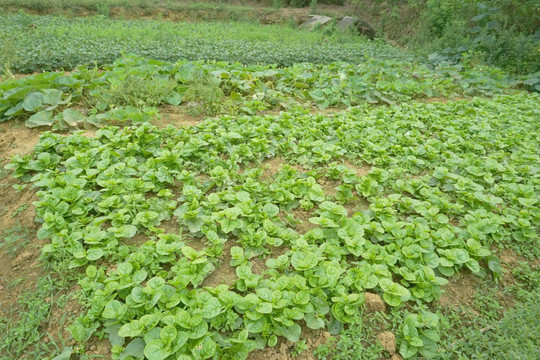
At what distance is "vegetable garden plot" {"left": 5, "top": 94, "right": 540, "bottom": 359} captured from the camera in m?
2.00

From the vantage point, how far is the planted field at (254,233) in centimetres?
200

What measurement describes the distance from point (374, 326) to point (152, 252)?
1591 millimetres

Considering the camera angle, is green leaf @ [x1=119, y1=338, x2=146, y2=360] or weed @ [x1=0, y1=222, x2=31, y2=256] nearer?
green leaf @ [x1=119, y1=338, x2=146, y2=360]

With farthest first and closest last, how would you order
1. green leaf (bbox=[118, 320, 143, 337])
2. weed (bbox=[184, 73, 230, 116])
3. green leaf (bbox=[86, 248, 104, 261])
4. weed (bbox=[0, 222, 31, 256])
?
weed (bbox=[184, 73, 230, 116]), weed (bbox=[0, 222, 31, 256]), green leaf (bbox=[86, 248, 104, 261]), green leaf (bbox=[118, 320, 143, 337])

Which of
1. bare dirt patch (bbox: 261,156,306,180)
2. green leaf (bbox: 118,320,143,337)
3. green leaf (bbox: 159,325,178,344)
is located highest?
green leaf (bbox: 159,325,178,344)

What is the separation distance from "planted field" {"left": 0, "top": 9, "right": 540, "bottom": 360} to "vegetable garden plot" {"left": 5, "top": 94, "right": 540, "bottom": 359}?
16 mm

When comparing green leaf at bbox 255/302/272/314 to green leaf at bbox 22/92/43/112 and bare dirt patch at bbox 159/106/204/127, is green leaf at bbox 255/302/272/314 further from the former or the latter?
green leaf at bbox 22/92/43/112

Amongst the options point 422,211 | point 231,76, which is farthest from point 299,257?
point 231,76

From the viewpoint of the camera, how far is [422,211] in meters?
3.01

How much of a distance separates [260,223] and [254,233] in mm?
172

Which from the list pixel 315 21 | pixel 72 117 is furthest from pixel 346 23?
pixel 72 117

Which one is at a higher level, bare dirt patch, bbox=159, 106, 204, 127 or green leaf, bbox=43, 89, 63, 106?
green leaf, bbox=43, 89, 63, 106

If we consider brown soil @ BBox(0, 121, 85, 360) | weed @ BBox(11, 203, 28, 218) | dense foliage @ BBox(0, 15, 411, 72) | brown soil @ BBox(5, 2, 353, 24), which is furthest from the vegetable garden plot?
brown soil @ BBox(5, 2, 353, 24)

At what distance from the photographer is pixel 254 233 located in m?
2.63
